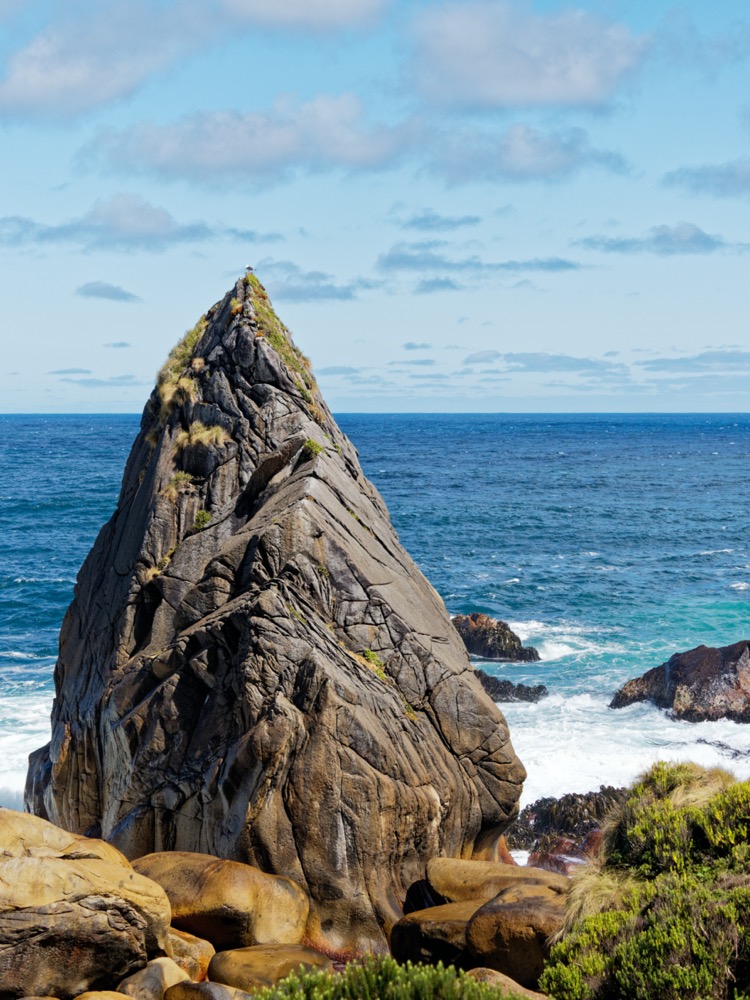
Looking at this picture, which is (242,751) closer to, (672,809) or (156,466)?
(672,809)

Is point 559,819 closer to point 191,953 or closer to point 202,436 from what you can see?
point 202,436

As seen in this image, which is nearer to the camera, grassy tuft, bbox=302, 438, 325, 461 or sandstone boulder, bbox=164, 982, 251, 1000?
sandstone boulder, bbox=164, 982, 251, 1000

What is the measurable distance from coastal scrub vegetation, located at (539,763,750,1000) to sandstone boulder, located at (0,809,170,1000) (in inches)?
224

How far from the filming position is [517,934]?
14391mm

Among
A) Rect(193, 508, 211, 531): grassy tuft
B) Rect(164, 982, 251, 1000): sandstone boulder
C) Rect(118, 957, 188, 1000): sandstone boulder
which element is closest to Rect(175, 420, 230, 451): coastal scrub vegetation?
Rect(193, 508, 211, 531): grassy tuft

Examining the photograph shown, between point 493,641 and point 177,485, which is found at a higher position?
point 177,485

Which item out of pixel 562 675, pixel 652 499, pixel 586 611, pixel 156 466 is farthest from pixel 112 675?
pixel 652 499

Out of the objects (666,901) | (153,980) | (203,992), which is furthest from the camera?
(153,980)

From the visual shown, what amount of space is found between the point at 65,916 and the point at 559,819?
1915 centimetres

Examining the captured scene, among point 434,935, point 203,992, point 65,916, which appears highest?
point 65,916

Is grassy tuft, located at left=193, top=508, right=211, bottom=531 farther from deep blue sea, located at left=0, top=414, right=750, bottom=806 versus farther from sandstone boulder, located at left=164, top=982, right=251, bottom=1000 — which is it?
deep blue sea, located at left=0, top=414, right=750, bottom=806

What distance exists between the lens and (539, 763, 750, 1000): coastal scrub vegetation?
11406 millimetres

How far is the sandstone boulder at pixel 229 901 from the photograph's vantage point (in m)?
15.5

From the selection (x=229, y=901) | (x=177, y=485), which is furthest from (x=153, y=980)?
(x=177, y=485)
